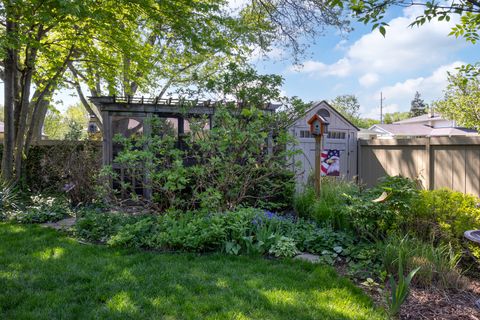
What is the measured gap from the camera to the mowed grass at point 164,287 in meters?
2.23

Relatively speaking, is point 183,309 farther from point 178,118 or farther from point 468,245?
point 178,118

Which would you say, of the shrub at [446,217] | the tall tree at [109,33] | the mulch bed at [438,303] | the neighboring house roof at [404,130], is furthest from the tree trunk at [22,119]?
the neighboring house roof at [404,130]

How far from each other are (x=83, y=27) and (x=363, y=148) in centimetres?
686

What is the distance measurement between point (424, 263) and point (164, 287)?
85.5 inches

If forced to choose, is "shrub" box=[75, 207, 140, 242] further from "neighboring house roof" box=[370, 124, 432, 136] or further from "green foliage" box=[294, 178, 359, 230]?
"neighboring house roof" box=[370, 124, 432, 136]

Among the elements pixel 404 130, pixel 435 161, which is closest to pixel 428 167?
pixel 435 161

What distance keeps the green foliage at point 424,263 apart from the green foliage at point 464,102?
763 cm

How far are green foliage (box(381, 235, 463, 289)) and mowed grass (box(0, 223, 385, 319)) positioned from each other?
0.53 meters

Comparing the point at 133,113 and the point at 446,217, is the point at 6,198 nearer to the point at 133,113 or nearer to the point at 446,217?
the point at 133,113

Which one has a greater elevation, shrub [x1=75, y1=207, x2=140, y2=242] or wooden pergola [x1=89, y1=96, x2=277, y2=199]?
wooden pergola [x1=89, y1=96, x2=277, y2=199]

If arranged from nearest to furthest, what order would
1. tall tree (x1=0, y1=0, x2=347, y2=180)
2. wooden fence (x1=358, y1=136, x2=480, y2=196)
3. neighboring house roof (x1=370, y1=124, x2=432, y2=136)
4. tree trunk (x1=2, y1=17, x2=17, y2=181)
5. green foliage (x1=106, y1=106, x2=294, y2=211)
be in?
green foliage (x1=106, y1=106, x2=294, y2=211)
wooden fence (x1=358, y1=136, x2=480, y2=196)
tall tree (x1=0, y1=0, x2=347, y2=180)
tree trunk (x1=2, y1=17, x2=17, y2=181)
neighboring house roof (x1=370, y1=124, x2=432, y2=136)

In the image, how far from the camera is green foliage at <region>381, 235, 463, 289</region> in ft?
9.11

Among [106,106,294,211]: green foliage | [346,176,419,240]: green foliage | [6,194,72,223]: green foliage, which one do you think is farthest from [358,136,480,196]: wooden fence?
[6,194,72,223]: green foliage

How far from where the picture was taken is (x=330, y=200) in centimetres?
475
